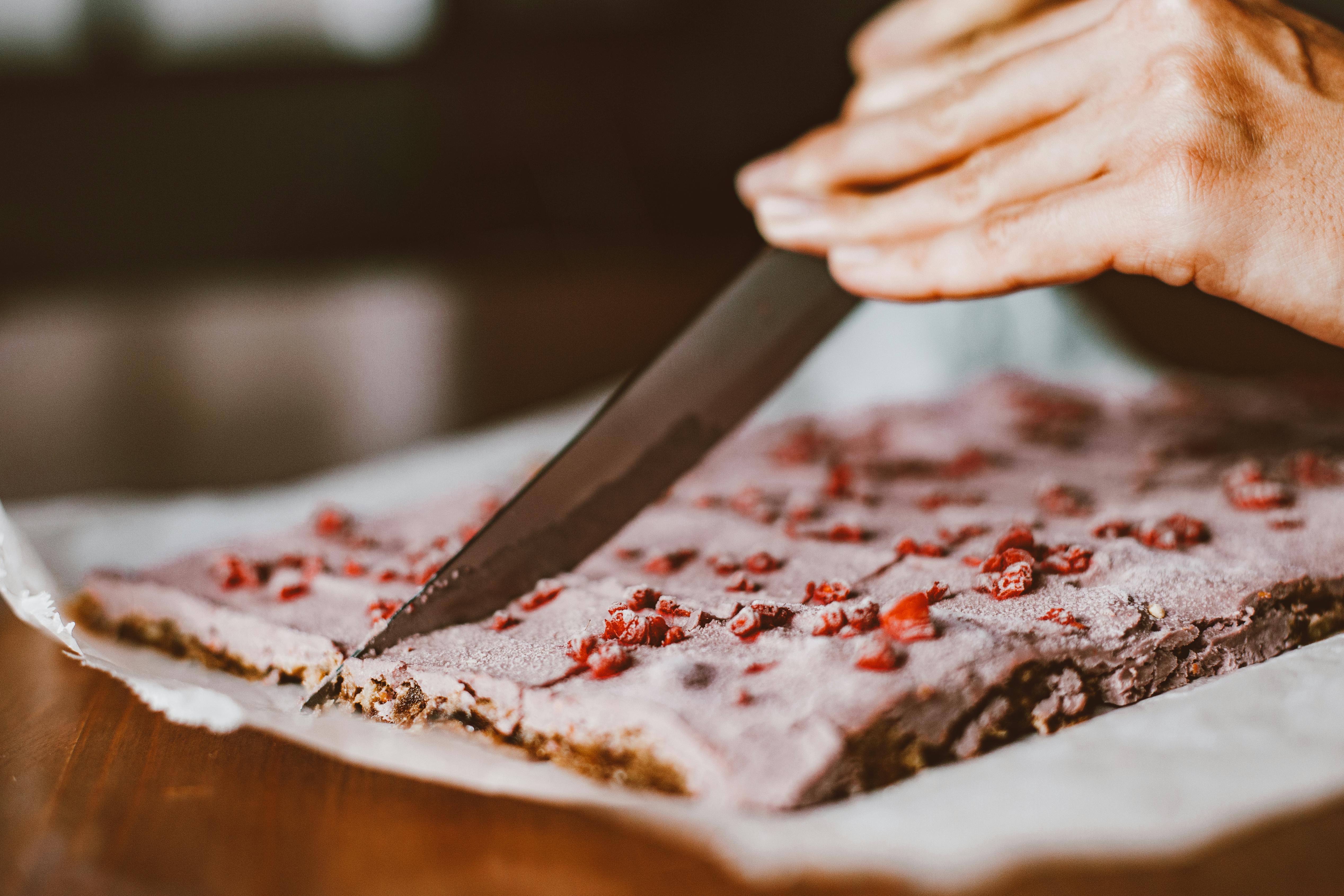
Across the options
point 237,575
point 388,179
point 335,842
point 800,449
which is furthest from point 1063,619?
point 388,179

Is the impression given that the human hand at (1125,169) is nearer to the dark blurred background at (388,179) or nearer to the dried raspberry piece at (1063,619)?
the dried raspberry piece at (1063,619)

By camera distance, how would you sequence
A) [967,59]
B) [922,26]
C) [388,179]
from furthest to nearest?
[388,179]
[922,26]
[967,59]

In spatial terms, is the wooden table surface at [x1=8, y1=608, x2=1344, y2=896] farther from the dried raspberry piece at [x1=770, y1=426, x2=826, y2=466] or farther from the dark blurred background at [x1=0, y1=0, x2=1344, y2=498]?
the dark blurred background at [x1=0, y1=0, x2=1344, y2=498]

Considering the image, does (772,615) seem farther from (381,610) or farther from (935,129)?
(935,129)

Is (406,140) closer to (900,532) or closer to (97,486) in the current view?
(97,486)

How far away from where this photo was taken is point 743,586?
3.09 ft

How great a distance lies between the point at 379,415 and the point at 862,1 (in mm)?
3468

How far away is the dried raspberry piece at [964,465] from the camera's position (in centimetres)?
135

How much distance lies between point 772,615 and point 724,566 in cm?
17

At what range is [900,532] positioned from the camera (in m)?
1.10

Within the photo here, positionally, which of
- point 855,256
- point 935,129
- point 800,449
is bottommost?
point 800,449

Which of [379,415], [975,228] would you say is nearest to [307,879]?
[975,228]

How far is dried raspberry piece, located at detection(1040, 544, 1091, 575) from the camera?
3.03 ft

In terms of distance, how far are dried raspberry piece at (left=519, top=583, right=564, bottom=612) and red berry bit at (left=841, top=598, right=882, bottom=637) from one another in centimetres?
29
